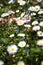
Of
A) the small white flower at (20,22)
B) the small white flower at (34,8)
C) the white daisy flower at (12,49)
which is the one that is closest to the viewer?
the white daisy flower at (12,49)

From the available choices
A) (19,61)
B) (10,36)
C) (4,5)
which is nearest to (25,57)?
(19,61)

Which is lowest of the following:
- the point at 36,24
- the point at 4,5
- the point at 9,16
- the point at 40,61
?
the point at 40,61

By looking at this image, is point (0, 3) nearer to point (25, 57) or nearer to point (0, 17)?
point (0, 17)

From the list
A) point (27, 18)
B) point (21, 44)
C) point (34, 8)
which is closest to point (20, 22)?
point (27, 18)

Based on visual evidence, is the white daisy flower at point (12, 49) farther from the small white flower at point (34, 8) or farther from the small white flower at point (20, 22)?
the small white flower at point (34, 8)

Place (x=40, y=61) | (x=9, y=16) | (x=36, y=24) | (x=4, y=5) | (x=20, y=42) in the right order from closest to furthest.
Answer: (x=40, y=61)
(x=20, y=42)
(x=36, y=24)
(x=9, y=16)
(x=4, y=5)

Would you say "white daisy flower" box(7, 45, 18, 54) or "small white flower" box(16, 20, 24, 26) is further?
"small white flower" box(16, 20, 24, 26)

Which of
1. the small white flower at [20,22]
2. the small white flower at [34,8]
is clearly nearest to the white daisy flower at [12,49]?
the small white flower at [20,22]

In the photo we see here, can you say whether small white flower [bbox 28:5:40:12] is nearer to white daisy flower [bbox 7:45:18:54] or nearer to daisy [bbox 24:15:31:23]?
daisy [bbox 24:15:31:23]

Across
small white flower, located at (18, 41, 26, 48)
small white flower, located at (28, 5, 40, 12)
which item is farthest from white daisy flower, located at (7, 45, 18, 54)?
small white flower, located at (28, 5, 40, 12)

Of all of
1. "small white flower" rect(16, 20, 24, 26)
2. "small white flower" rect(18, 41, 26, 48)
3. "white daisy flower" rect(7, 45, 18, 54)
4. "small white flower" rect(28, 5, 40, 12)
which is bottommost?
"white daisy flower" rect(7, 45, 18, 54)

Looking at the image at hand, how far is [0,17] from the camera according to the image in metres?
4.09

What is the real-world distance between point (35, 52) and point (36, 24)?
0.72m

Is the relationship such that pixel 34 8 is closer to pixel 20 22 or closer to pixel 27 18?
pixel 27 18
